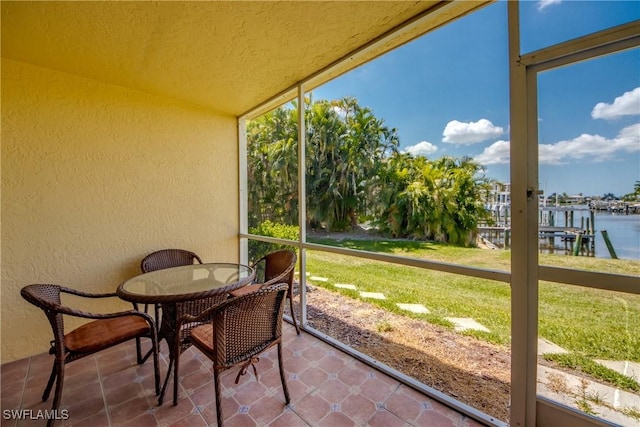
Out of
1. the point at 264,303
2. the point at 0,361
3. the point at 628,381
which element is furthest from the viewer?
the point at 0,361

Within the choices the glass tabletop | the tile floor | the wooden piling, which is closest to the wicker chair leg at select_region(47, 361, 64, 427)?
the tile floor

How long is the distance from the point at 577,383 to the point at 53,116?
4.46 metres

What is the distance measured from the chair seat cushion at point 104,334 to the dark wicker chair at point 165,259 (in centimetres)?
79

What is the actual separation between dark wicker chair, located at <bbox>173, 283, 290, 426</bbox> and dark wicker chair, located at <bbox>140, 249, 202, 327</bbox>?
1373 mm

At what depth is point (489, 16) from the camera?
1.83 metres

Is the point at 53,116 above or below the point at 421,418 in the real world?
above

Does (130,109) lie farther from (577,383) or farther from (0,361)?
(577,383)

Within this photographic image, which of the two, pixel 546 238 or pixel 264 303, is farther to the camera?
pixel 264 303

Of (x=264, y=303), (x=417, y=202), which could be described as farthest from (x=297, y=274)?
(x=417, y=202)

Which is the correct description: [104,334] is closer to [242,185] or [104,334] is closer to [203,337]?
[203,337]

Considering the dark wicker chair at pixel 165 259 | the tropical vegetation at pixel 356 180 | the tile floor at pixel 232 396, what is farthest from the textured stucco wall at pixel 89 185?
the tropical vegetation at pixel 356 180

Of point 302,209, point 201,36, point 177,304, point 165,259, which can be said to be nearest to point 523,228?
point 302,209

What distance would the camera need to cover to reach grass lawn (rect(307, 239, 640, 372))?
1.30 meters

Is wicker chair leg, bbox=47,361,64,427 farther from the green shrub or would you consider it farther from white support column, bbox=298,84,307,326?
the green shrub
